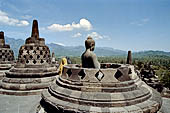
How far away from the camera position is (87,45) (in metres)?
5.27

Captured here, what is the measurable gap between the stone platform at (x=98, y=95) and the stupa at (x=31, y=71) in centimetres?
337

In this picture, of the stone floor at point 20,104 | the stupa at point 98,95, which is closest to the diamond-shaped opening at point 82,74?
the stupa at point 98,95

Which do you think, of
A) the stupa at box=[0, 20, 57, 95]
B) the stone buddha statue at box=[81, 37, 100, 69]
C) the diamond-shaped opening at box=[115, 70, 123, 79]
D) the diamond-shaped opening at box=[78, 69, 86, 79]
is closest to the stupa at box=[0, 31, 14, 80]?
the stupa at box=[0, 20, 57, 95]

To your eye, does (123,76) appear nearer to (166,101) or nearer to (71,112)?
(71,112)

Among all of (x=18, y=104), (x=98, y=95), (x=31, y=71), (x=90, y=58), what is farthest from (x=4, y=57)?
(x=98, y=95)

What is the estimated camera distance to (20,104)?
603 cm

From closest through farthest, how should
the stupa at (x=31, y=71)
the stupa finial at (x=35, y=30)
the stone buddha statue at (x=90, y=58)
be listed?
the stone buddha statue at (x=90, y=58), the stupa at (x=31, y=71), the stupa finial at (x=35, y=30)

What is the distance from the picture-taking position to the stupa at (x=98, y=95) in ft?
12.3

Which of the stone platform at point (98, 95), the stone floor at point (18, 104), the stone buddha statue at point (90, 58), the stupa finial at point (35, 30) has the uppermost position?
the stupa finial at point (35, 30)

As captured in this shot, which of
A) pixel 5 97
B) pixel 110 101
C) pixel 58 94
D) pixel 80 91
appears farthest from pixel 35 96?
pixel 110 101

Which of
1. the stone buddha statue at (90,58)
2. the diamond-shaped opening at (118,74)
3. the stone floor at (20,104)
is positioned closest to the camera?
the diamond-shaped opening at (118,74)

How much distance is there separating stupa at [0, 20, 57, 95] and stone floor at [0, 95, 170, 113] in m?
0.46

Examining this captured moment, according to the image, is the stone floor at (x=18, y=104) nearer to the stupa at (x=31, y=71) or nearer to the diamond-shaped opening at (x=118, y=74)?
the stupa at (x=31, y=71)

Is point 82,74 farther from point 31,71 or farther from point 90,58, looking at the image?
point 31,71
